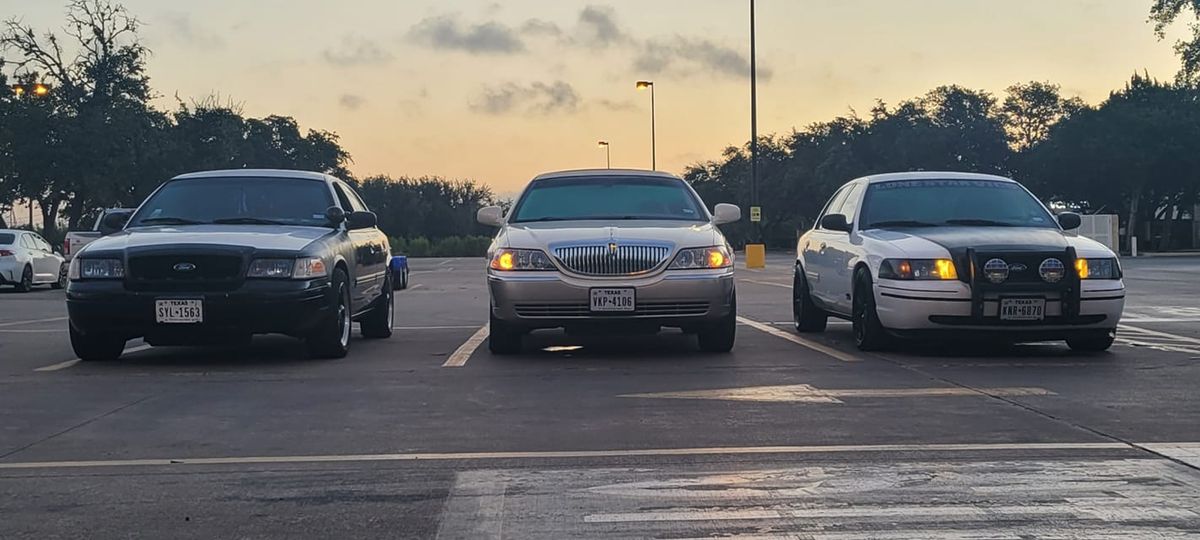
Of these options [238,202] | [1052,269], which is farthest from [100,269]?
[1052,269]

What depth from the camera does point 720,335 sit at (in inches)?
397

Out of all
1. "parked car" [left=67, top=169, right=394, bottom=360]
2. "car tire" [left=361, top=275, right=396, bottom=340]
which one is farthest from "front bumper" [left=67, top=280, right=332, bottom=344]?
"car tire" [left=361, top=275, right=396, bottom=340]

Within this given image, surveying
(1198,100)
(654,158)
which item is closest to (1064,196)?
(1198,100)

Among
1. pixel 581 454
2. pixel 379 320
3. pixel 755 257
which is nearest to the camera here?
pixel 581 454

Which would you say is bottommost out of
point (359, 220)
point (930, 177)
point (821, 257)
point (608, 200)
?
point (821, 257)

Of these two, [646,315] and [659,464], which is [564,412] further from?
[646,315]

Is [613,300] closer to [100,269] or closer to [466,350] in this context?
[466,350]

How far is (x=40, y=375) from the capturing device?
9.22m

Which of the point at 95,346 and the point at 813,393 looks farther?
the point at 95,346

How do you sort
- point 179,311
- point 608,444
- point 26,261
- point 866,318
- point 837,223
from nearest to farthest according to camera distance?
point 608,444
point 179,311
point 866,318
point 837,223
point 26,261

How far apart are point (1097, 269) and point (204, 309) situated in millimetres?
7006

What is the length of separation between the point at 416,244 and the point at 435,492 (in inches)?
2928

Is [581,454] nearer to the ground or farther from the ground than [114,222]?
nearer to the ground

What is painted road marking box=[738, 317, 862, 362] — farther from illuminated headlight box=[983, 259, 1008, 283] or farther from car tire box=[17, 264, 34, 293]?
car tire box=[17, 264, 34, 293]
